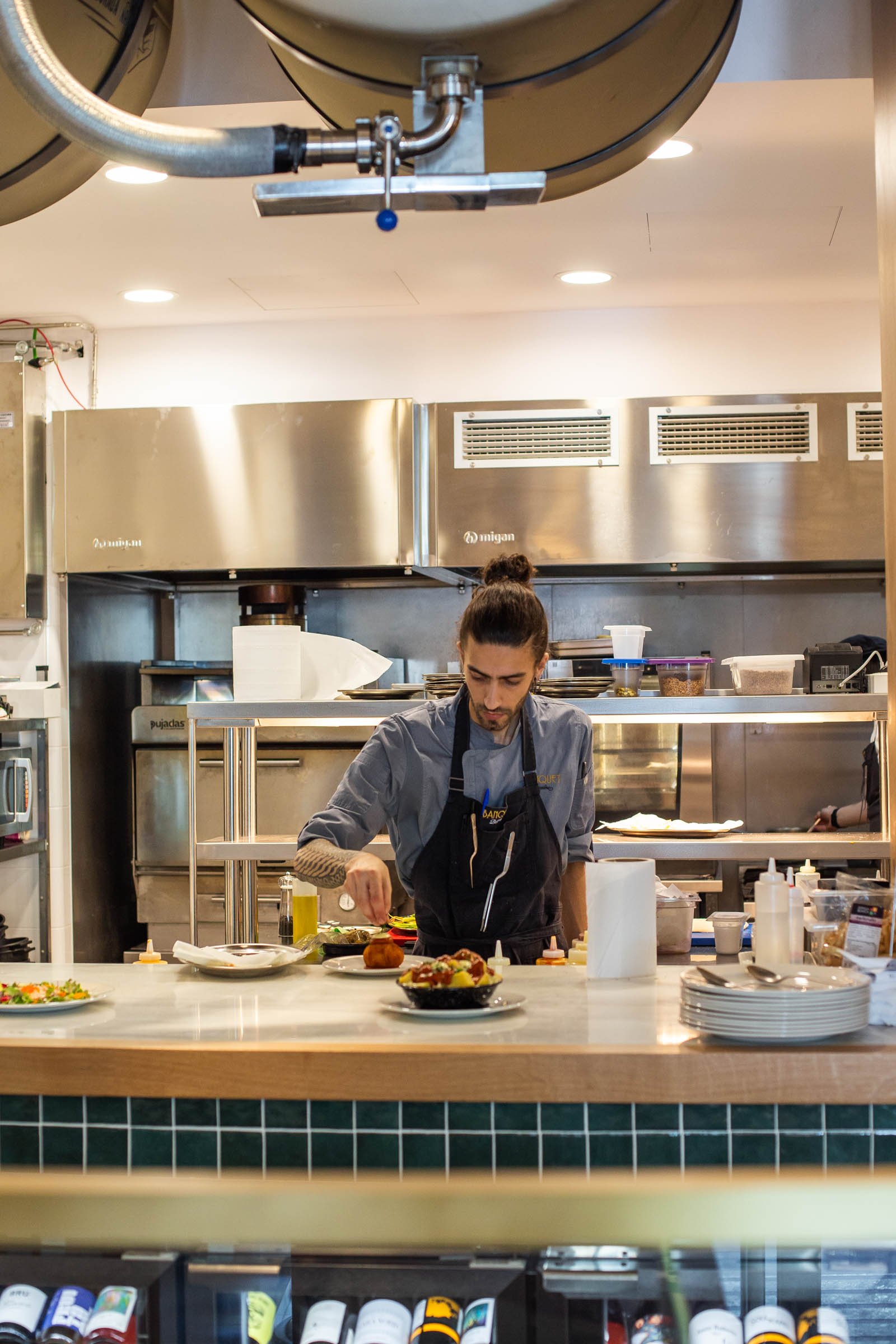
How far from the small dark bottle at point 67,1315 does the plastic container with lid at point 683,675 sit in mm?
3304

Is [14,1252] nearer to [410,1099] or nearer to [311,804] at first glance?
[410,1099]

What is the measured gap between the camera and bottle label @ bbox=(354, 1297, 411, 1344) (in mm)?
1216

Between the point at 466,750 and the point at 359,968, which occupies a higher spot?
the point at 466,750

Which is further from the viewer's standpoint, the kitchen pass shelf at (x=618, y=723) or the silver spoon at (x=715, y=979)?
the kitchen pass shelf at (x=618, y=723)

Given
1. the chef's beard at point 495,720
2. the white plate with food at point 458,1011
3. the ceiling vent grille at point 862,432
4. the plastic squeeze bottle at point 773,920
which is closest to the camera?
the white plate with food at point 458,1011

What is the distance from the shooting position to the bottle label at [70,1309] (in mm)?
1149

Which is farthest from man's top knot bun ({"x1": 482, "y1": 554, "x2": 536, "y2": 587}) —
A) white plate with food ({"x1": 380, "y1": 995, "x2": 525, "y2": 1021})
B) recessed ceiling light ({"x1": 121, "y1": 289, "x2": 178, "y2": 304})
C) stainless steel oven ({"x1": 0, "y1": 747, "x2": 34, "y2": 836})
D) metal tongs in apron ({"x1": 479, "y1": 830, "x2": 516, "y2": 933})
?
stainless steel oven ({"x1": 0, "y1": 747, "x2": 34, "y2": 836})

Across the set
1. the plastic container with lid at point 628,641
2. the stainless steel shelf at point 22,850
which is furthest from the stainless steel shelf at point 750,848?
the stainless steel shelf at point 22,850

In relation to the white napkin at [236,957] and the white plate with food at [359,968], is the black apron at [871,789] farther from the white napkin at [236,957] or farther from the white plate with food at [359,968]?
the white napkin at [236,957]

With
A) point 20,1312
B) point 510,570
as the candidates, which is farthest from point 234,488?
point 20,1312

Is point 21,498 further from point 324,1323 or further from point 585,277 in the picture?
point 324,1323

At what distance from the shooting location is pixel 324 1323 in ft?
4.01

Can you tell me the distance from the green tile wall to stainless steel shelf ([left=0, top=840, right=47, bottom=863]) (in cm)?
314

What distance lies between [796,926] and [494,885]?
2.77 ft
